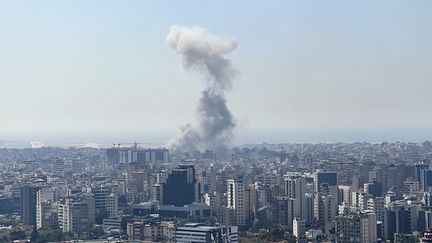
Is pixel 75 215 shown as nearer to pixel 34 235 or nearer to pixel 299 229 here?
pixel 34 235

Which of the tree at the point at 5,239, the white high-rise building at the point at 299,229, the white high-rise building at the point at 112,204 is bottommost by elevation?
the tree at the point at 5,239

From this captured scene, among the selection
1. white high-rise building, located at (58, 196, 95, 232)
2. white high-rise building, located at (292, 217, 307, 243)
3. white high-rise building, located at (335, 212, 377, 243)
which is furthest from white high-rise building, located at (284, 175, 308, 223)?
white high-rise building, located at (58, 196, 95, 232)

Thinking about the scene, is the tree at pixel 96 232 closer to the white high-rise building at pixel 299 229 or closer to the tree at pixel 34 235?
the tree at pixel 34 235

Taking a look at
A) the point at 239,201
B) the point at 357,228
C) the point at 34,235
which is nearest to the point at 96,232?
the point at 34,235

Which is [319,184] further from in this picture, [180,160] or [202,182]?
[180,160]

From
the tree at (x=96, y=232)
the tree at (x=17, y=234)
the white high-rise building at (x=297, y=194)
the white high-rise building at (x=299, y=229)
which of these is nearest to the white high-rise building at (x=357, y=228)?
the white high-rise building at (x=299, y=229)

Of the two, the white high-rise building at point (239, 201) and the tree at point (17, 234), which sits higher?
the white high-rise building at point (239, 201)

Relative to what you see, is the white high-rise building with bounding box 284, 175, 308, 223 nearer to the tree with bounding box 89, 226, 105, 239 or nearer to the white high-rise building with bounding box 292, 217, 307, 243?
the white high-rise building with bounding box 292, 217, 307, 243
